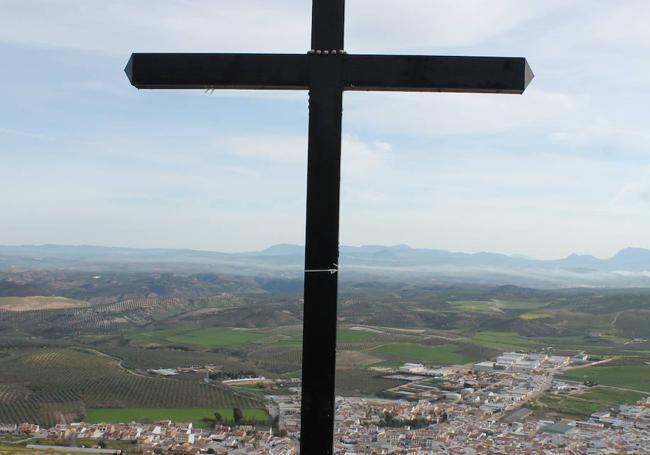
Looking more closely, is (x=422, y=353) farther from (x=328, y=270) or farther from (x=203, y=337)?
(x=328, y=270)

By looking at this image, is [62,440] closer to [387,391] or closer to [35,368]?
[387,391]

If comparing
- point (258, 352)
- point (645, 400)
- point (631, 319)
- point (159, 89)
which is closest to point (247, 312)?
point (258, 352)

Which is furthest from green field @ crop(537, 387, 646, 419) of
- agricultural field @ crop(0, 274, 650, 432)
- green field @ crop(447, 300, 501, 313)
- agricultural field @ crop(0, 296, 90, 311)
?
agricultural field @ crop(0, 296, 90, 311)

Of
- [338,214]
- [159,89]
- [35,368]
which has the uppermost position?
[159,89]

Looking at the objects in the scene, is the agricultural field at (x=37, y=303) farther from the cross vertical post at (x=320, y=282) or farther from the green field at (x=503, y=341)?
the cross vertical post at (x=320, y=282)

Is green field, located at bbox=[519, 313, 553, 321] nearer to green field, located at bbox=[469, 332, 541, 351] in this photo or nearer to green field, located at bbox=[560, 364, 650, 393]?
green field, located at bbox=[469, 332, 541, 351]

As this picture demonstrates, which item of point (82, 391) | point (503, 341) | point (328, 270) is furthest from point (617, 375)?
point (328, 270)
